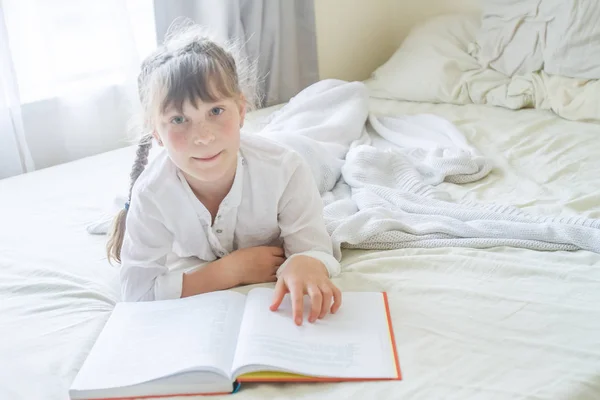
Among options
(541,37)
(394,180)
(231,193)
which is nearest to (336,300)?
(231,193)

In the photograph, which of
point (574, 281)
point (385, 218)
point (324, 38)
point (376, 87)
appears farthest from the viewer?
point (324, 38)

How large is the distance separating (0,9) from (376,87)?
1.17m

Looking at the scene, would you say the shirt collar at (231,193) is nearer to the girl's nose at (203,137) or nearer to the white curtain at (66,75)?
the girl's nose at (203,137)

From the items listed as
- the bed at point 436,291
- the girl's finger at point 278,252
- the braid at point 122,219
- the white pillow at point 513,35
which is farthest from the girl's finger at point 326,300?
the white pillow at point 513,35

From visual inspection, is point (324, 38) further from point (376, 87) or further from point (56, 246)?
point (56, 246)

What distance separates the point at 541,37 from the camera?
1.93 meters

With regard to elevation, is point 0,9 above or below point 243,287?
above

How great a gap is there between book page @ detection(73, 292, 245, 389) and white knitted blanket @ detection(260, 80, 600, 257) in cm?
30

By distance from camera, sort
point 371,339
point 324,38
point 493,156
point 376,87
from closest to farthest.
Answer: point 371,339, point 493,156, point 376,87, point 324,38

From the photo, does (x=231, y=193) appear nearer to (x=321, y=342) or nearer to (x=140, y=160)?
(x=140, y=160)

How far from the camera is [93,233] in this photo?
1.37 metres

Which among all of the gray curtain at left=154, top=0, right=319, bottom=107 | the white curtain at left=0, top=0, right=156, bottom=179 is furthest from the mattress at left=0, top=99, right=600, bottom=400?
the gray curtain at left=154, top=0, right=319, bottom=107

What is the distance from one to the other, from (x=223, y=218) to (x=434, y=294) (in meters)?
0.38

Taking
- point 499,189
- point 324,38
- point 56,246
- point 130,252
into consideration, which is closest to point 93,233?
point 56,246
